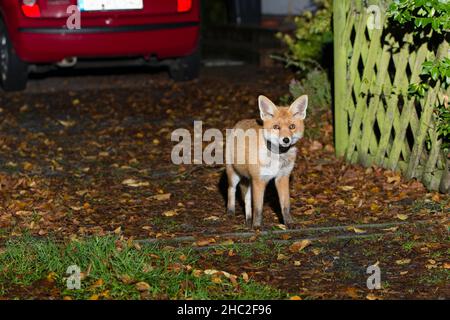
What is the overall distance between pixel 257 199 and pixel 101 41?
470 cm

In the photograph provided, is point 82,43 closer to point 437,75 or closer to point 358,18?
point 358,18

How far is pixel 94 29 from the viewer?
→ 10328mm

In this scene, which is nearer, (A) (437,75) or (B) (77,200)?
(A) (437,75)

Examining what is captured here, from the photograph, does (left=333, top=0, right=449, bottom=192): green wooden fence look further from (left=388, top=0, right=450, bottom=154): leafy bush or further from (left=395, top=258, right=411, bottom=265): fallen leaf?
(left=395, top=258, right=411, bottom=265): fallen leaf

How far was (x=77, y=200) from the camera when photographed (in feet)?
23.8

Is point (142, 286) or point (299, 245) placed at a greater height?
point (142, 286)

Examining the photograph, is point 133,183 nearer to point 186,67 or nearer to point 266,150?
point 266,150

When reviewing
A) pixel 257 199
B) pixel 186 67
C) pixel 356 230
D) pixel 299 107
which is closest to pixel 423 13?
pixel 299 107

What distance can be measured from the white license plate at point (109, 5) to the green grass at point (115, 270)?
4827 mm

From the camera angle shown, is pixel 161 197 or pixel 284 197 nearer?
pixel 284 197

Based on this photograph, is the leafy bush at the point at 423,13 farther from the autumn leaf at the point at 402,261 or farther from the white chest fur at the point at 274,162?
the autumn leaf at the point at 402,261

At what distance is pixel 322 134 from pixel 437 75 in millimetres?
2254

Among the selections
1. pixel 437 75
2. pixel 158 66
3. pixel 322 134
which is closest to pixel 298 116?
pixel 437 75
